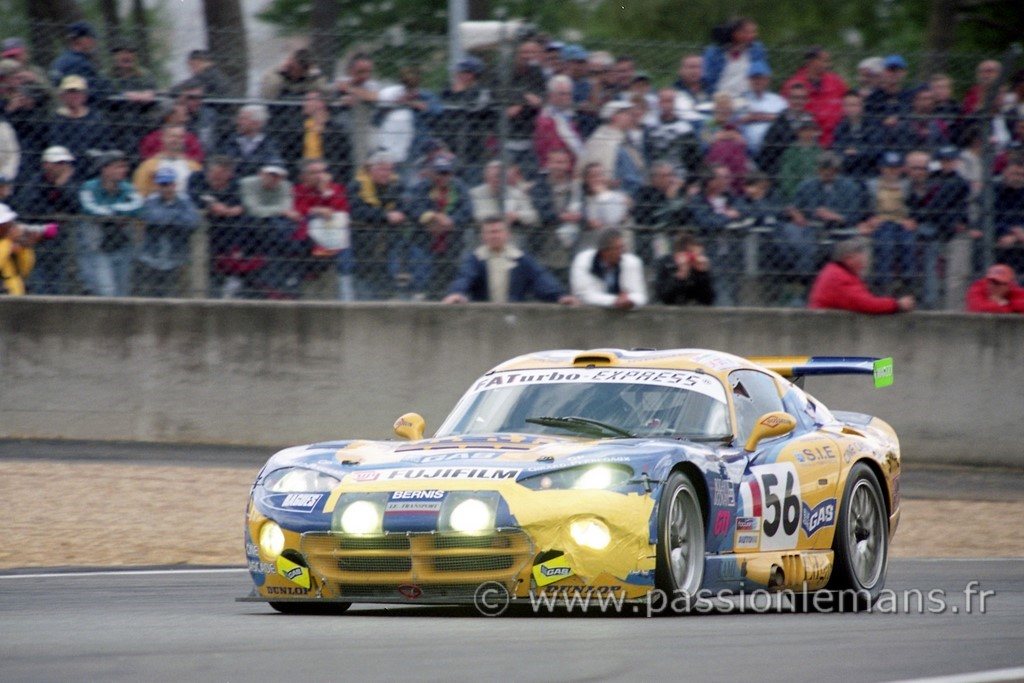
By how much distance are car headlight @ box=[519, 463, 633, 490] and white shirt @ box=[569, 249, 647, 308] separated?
6939 millimetres

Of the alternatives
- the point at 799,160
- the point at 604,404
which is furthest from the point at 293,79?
the point at 604,404

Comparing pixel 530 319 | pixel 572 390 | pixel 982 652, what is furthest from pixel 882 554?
pixel 530 319

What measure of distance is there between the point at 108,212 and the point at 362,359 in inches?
92.1

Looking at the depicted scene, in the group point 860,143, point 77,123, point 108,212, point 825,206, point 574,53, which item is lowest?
point 825,206

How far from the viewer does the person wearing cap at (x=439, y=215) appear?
13188mm

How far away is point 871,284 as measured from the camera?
14.0 meters

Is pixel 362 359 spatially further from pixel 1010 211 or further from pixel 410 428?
pixel 410 428

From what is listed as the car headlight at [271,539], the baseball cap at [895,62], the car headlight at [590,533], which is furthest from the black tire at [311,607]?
the baseball cap at [895,62]

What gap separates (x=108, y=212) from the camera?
13.1m

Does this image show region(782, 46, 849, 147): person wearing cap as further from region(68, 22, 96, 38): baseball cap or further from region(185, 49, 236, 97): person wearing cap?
region(68, 22, 96, 38): baseball cap

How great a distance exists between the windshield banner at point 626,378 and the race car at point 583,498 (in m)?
0.01

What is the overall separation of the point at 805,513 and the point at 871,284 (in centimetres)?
633

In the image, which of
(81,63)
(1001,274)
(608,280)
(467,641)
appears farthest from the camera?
(1001,274)

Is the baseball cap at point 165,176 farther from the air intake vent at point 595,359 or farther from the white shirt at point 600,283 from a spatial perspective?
the air intake vent at point 595,359
